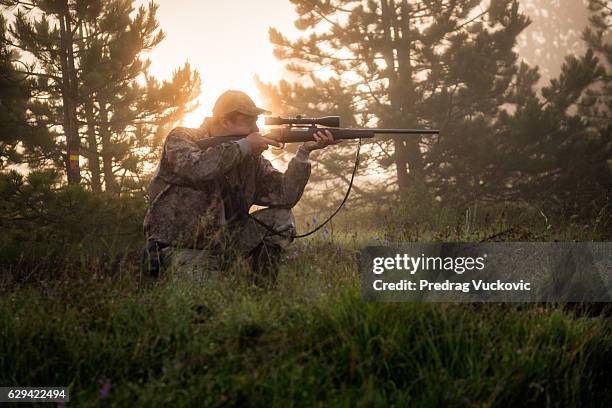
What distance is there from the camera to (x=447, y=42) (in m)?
11.5

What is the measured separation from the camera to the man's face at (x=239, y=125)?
4359mm

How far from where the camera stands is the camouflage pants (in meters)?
3.59

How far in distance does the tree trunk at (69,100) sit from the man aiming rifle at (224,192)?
4431 millimetres

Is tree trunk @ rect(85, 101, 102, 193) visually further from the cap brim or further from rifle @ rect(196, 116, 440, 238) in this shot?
the cap brim

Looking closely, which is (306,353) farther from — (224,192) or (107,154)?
(107,154)

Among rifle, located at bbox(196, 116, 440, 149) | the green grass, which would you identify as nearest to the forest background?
the green grass

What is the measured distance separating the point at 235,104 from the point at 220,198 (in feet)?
2.85

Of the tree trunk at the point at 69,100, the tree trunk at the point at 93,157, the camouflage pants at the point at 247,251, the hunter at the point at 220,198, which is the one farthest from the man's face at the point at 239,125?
the tree trunk at the point at 93,157

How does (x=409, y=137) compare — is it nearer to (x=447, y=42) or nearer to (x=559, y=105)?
(x=447, y=42)

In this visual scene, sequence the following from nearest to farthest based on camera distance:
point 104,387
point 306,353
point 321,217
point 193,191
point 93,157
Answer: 1. point 104,387
2. point 306,353
3. point 193,191
4. point 93,157
5. point 321,217

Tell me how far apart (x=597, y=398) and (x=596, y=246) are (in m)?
2.48

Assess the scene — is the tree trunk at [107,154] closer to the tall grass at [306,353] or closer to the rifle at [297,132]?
the rifle at [297,132]

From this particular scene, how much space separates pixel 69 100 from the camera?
7.99 meters

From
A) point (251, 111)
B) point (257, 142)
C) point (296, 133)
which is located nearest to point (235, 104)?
point (251, 111)
